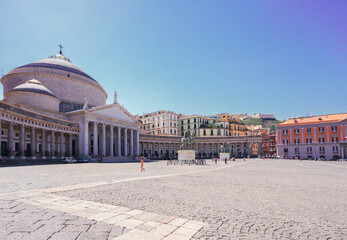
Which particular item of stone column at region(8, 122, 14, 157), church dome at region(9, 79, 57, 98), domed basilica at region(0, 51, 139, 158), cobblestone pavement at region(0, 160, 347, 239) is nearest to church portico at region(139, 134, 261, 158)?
domed basilica at region(0, 51, 139, 158)

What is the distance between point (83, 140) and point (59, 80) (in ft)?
79.7

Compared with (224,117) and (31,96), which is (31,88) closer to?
(31,96)

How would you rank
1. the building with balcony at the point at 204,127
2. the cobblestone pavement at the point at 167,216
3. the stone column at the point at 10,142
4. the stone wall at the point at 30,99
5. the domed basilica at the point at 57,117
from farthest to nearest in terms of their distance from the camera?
the building with balcony at the point at 204,127 < the stone wall at the point at 30,99 < the domed basilica at the point at 57,117 < the stone column at the point at 10,142 < the cobblestone pavement at the point at 167,216

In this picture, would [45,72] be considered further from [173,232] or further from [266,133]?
[266,133]

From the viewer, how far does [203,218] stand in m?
6.25

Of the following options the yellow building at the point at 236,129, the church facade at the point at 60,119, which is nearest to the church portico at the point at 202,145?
the church facade at the point at 60,119

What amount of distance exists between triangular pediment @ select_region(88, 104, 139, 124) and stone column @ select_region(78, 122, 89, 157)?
4.13m

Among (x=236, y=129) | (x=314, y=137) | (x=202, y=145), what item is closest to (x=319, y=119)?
(x=314, y=137)

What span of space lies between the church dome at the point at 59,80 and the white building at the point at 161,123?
38744 millimetres

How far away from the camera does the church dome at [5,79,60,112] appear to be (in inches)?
1928

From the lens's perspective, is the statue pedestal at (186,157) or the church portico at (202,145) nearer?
the statue pedestal at (186,157)

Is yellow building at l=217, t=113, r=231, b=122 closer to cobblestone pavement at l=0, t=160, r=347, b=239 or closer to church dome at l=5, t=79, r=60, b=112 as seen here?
church dome at l=5, t=79, r=60, b=112

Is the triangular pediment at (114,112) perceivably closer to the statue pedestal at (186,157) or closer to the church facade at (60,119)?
the church facade at (60,119)

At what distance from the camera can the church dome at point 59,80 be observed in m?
61.5
